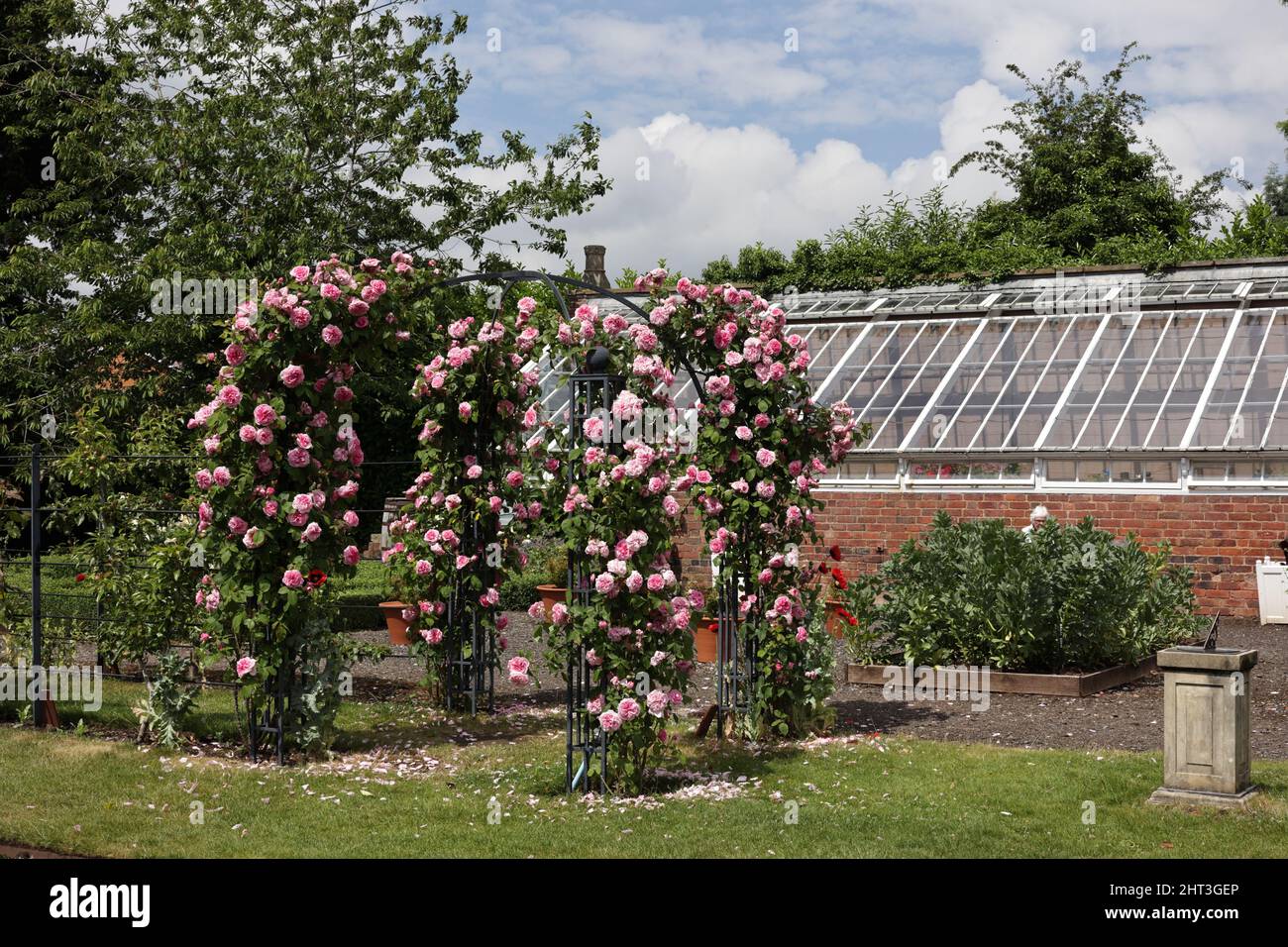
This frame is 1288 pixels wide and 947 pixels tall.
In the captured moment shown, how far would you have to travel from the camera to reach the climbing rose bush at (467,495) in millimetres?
9875

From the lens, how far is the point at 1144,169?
2855cm

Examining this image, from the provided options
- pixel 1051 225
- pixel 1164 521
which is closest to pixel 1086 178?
pixel 1051 225

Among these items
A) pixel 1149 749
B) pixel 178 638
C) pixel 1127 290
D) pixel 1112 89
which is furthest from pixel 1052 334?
pixel 1112 89

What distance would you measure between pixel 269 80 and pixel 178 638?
9.34m

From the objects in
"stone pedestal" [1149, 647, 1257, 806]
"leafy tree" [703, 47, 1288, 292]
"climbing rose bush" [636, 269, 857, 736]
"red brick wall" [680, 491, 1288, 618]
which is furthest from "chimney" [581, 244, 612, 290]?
"stone pedestal" [1149, 647, 1257, 806]

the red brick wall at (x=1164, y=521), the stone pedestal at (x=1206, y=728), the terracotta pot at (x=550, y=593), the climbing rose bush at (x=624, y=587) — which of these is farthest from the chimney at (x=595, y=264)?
the stone pedestal at (x=1206, y=728)

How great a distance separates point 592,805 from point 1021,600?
484cm

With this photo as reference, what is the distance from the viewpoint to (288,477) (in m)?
8.41

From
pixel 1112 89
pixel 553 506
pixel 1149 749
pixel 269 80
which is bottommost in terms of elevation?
pixel 1149 749

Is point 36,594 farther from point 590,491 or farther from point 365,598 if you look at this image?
point 365,598
